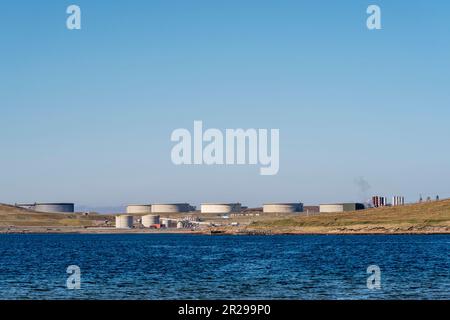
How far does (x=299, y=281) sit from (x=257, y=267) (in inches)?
981

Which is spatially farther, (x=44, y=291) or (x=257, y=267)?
(x=257, y=267)

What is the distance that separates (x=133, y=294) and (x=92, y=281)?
15472mm

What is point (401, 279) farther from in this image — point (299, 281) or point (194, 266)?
point (194, 266)
